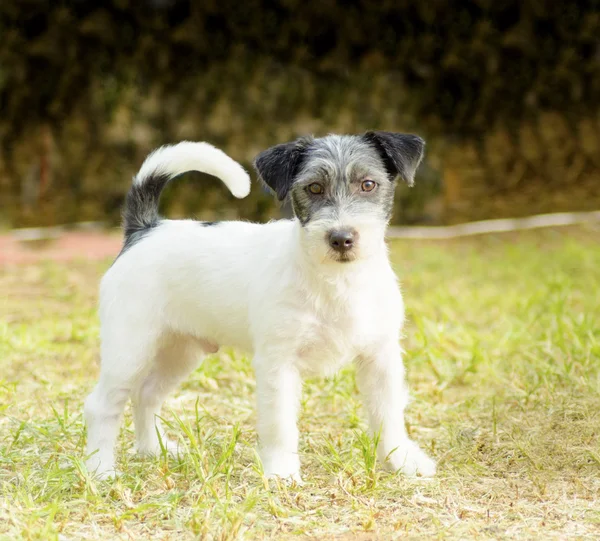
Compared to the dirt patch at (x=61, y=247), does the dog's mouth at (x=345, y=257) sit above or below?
above

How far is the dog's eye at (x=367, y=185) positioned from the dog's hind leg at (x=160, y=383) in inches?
43.9

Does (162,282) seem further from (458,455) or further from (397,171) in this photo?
(458,455)

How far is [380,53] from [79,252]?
4645 millimetres

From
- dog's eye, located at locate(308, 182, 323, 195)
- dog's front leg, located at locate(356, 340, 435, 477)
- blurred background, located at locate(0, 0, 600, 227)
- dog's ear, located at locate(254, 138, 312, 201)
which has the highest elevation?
blurred background, located at locate(0, 0, 600, 227)

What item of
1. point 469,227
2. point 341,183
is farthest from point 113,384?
point 469,227

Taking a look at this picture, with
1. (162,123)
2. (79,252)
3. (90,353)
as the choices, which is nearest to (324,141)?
(90,353)

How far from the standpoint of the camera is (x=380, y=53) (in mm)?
11180

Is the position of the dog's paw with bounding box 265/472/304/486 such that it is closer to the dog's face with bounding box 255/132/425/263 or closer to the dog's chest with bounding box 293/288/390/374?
the dog's chest with bounding box 293/288/390/374

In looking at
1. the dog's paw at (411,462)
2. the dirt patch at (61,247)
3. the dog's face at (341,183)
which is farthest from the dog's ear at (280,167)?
the dirt patch at (61,247)

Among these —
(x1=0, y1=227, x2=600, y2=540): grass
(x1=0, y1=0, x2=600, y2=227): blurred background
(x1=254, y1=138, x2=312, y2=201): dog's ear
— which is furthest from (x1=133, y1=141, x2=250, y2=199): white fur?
(x1=0, y1=0, x2=600, y2=227): blurred background

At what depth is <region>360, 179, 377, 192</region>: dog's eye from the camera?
143 inches

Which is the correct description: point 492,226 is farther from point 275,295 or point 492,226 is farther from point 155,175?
point 275,295

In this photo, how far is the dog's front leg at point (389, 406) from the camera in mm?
3777

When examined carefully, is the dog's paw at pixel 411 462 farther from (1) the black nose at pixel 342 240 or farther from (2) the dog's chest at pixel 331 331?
(1) the black nose at pixel 342 240
